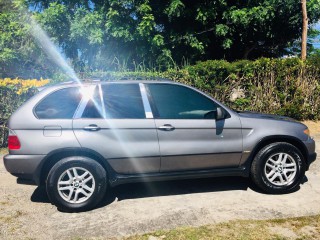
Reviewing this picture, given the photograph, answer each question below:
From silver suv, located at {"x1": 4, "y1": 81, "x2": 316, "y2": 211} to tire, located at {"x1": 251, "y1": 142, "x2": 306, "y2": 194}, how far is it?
0.05 feet

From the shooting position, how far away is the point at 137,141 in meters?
4.22

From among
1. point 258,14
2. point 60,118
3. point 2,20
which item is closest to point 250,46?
point 258,14

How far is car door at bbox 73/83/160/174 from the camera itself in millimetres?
4129

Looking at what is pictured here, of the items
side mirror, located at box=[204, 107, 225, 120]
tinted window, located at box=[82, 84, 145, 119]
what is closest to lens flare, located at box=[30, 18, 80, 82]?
tinted window, located at box=[82, 84, 145, 119]

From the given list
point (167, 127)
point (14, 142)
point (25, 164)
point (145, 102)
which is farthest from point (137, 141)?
point (14, 142)

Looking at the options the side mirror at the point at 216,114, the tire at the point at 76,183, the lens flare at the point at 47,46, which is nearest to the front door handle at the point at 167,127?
the side mirror at the point at 216,114

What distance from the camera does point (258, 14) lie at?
11914mm

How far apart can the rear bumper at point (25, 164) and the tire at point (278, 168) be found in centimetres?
288

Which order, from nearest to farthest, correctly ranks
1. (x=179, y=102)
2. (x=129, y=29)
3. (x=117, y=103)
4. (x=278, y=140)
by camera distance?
(x=117, y=103) → (x=179, y=102) → (x=278, y=140) → (x=129, y=29)

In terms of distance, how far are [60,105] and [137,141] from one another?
3.62 feet

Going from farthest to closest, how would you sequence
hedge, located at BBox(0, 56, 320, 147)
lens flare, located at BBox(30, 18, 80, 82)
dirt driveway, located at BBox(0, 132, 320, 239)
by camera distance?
lens flare, located at BBox(30, 18, 80, 82) → hedge, located at BBox(0, 56, 320, 147) → dirt driveway, located at BBox(0, 132, 320, 239)

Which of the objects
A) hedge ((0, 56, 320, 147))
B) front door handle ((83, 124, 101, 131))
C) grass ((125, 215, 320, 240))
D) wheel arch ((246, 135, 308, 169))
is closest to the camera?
grass ((125, 215, 320, 240))

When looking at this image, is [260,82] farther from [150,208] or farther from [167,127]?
[150,208]

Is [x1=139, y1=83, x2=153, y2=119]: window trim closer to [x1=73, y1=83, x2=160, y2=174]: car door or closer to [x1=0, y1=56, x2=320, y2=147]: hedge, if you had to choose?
[x1=73, y1=83, x2=160, y2=174]: car door
